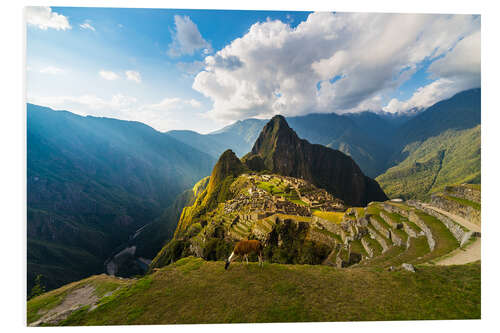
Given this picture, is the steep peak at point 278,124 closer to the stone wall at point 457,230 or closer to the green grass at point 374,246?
the green grass at point 374,246

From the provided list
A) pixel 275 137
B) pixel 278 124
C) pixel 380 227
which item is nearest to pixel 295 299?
pixel 380 227

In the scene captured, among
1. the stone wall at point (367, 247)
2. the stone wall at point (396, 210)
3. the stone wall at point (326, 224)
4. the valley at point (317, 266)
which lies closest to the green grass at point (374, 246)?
the valley at point (317, 266)

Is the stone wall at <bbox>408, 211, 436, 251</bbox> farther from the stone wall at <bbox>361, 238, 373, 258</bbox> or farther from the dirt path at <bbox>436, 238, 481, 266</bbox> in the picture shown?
the stone wall at <bbox>361, 238, 373, 258</bbox>

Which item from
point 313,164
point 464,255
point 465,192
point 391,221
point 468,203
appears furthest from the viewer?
point 313,164

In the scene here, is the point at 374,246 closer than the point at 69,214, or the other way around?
the point at 374,246

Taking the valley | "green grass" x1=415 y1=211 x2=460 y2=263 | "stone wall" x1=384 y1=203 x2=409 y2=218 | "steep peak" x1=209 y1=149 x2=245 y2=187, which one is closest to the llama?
the valley

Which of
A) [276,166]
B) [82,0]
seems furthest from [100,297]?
[276,166]

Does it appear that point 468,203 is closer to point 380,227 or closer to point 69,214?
point 380,227
